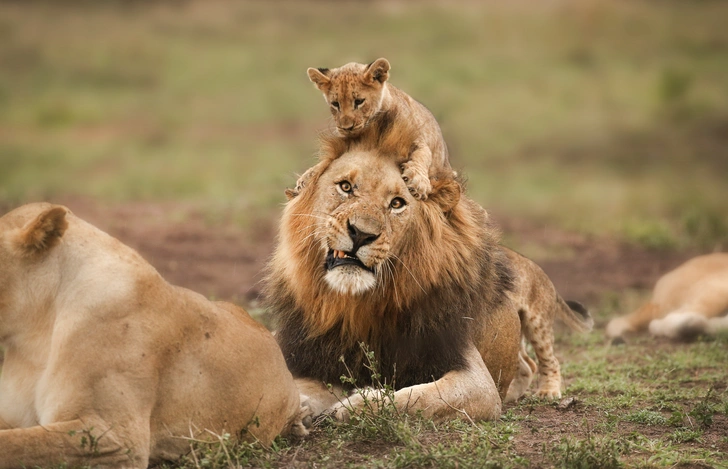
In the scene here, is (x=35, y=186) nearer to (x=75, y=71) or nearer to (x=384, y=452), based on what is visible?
(x=75, y=71)

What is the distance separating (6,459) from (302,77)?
67.7 feet

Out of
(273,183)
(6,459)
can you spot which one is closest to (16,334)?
(6,459)

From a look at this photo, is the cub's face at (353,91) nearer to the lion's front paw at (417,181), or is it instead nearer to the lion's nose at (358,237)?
the lion's front paw at (417,181)

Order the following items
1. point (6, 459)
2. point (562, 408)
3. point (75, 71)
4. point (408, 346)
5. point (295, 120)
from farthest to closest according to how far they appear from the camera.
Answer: point (75, 71), point (295, 120), point (562, 408), point (408, 346), point (6, 459)

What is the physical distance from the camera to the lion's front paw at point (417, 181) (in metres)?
5.52

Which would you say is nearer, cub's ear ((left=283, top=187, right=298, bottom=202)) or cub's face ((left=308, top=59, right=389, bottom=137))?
cub's ear ((left=283, top=187, right=298, bottom=202))

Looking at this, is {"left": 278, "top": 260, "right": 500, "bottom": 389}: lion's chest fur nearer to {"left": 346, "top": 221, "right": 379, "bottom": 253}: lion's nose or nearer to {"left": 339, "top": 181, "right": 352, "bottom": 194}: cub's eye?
{"left": 346, "top": 221, "right": 379, "bottom": 253}: lion's nose

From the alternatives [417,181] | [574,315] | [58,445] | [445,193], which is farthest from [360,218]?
[574,315]

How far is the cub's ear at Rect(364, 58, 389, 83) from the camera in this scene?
6871mm

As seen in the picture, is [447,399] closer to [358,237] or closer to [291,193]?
[358,237]

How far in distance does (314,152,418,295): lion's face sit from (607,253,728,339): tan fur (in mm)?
4053

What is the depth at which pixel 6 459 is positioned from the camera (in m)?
4.04

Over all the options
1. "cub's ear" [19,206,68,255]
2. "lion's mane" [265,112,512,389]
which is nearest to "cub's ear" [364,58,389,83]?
"lion's mane" [265,112,512,389]

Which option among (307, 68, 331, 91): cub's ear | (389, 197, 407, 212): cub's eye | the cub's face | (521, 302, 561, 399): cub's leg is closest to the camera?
(389, 197, 407, 212): cub's eye
